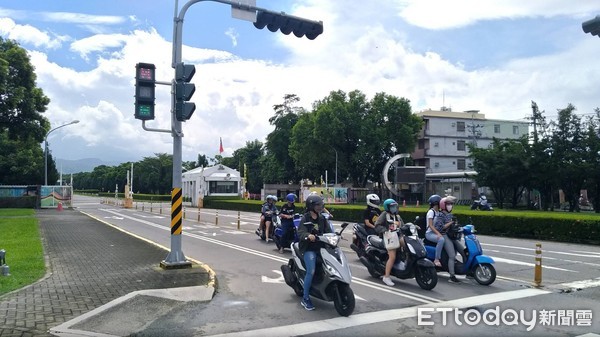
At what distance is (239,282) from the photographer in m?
9.69

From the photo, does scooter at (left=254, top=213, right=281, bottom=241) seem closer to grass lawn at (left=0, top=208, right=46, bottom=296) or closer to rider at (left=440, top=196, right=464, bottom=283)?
grass lawn at (left=0, top=208, right=46, bottom=296)

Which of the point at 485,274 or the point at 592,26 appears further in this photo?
the point at 592,26

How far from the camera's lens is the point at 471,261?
9.23m

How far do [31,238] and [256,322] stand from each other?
536 inches

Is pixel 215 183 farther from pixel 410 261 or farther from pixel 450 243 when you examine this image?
pixel 410 261

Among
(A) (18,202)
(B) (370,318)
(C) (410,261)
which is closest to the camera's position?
(B) (370,318)

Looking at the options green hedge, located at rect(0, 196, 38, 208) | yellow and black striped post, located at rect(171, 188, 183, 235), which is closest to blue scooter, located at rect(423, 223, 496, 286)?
yellow and black striped post, located at rect(171, 188, 183, 235)

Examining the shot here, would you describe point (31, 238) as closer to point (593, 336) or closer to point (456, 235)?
point (456, 235)

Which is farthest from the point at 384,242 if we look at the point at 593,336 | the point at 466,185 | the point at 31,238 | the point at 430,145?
the point at 430,145

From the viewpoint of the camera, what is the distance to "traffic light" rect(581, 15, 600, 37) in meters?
10.7

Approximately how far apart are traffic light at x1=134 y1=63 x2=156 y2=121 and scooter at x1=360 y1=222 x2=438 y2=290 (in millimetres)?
5335

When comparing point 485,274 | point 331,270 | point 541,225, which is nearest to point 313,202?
point 331,270

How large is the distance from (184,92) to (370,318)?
20.7ft

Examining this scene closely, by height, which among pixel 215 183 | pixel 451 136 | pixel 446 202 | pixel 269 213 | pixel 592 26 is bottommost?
pixel 269 213
